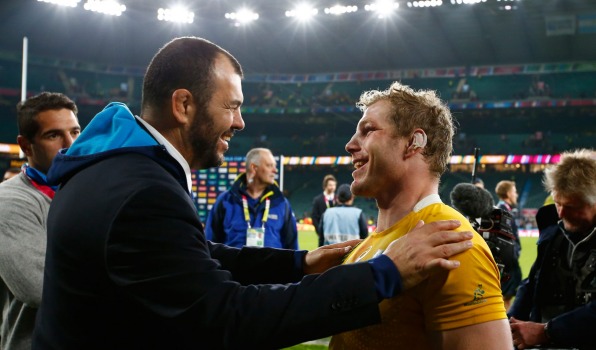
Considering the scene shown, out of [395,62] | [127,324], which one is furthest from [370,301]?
[395,62]

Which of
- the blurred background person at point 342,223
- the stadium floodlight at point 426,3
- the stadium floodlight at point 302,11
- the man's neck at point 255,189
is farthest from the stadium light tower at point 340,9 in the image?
the man's neck at point 255,189

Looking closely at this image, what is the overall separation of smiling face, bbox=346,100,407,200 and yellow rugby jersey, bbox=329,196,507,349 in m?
0.28

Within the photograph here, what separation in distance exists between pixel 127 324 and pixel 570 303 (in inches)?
108

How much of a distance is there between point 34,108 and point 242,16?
30.5 m

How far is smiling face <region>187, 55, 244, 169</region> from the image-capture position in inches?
79.9

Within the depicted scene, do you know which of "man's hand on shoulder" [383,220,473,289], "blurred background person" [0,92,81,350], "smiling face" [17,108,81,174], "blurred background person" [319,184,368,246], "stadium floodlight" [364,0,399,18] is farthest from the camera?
"stadium floodlight" [364,0,399,18]

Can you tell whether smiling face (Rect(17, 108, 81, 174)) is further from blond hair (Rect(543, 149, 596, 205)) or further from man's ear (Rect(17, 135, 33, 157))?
blond hair (Rect(543, 149, 596, 205))

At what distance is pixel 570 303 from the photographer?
3395 millimetres

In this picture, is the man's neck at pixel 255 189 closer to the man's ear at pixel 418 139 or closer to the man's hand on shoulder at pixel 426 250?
the man's ear at pixel 418 139

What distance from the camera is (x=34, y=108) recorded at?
10.0 ft

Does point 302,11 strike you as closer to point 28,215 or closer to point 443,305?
point 28,215

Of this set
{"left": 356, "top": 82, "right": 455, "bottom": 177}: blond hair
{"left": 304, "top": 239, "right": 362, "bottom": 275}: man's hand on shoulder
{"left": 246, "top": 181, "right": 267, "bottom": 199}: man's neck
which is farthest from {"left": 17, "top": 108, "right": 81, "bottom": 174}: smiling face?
{"left": 246, "top": 181, "right": 267, "bottom": 199}: man's neck

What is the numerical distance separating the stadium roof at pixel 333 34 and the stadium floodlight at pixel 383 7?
36cm

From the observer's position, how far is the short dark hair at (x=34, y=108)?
3.03 meters
